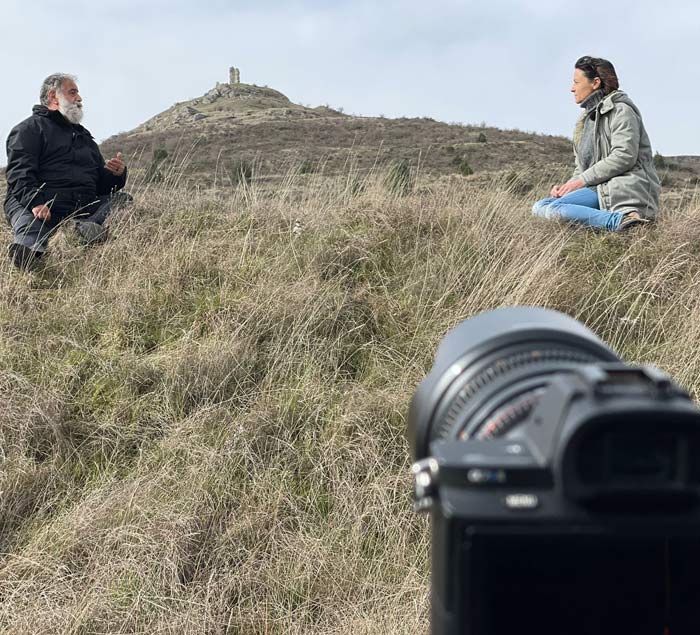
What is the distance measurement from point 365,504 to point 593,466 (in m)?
2.58

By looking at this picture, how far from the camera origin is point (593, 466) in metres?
0.87

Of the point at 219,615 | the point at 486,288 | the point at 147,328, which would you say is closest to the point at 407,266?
the point at 486,288

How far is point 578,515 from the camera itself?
864 mm

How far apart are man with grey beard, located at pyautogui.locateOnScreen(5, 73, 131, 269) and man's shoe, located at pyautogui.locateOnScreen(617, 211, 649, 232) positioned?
11.2 ft

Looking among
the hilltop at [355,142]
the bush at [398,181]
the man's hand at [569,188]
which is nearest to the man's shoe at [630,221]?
the man's hand at [569,188]

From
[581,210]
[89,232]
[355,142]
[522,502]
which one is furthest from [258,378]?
[355,142]

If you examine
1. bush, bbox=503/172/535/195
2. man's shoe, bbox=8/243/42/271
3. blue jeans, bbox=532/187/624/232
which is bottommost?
man's shoe, bbox=8/243/42/271

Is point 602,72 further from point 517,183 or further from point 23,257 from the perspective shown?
point 23,257

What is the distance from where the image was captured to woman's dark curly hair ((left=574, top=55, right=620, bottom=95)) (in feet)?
17.9

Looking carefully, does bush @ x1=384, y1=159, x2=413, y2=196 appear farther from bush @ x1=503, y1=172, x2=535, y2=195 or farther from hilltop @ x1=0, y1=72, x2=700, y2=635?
bush @ x1=503, y1=172, x2=535, y2=195

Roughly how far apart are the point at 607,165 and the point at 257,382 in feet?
9.38

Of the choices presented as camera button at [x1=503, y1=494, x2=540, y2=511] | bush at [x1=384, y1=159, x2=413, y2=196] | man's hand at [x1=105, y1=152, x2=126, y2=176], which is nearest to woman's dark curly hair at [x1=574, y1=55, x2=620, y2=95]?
bush at [x1=384, y1=159, x2=413, y2=196]

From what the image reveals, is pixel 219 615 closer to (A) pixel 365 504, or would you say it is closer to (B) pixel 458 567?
(A) pixel 365 504

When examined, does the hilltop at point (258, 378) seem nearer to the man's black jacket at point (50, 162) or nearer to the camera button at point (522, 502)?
the man's black jacket at point (50, 162)
